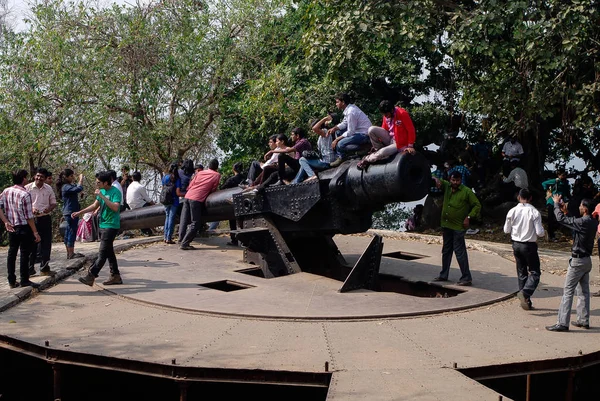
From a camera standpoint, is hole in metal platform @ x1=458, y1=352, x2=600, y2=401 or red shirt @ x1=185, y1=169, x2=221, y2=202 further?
red shirt @ x1=185, y1=169, x2=221, y2=202

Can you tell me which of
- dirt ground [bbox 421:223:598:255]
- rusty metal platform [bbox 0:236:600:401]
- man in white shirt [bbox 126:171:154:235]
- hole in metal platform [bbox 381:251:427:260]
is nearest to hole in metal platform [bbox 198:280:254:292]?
rusty metal platform [bbox 0:236:600:401]

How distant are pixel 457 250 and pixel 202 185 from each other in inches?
202

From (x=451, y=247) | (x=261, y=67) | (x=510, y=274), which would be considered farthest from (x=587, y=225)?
(x=261, y=67)

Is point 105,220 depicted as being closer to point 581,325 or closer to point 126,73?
point 581,325

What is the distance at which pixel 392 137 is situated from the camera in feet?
Answer: 29.2

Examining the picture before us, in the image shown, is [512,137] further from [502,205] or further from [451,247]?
[451,247]

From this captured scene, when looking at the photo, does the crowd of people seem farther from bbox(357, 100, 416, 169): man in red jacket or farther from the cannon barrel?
the cannon barrel

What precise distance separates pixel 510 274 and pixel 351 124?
3378mm

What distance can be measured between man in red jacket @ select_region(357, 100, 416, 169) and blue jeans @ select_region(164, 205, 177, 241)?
5.61 m

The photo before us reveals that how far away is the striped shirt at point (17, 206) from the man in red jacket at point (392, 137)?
4285 mm

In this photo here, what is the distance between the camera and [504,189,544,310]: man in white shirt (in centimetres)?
809

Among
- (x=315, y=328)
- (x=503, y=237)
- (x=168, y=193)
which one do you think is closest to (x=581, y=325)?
(x=315, y=328)

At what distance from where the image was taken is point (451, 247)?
9523 millimetres

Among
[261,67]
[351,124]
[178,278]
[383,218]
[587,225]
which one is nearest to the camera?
[587,225]
